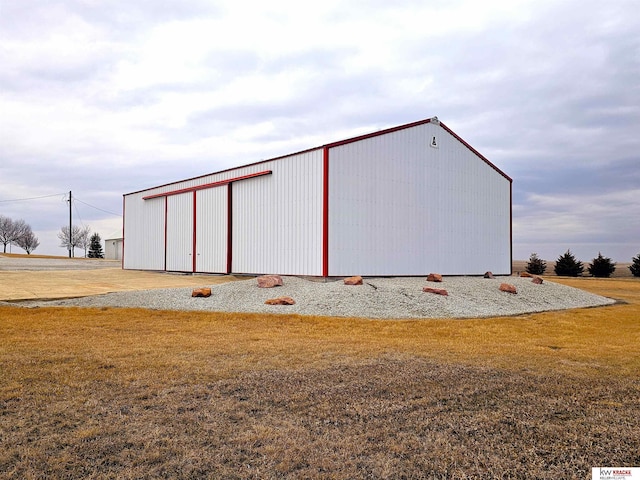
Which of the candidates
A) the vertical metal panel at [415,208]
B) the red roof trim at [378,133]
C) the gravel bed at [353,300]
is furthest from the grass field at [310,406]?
the red roof trim at [378,133]

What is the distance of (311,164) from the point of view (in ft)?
64.0

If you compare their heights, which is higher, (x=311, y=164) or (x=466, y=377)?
(x=311, y=164)

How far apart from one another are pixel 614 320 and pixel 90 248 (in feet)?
274

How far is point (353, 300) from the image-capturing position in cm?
1471

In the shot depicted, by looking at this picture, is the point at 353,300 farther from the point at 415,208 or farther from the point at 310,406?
the point at 310,406

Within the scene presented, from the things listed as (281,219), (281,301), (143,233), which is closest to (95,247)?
(143,233)

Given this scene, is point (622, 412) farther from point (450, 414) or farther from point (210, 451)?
point (210, 451)

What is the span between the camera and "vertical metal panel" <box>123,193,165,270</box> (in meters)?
29.6

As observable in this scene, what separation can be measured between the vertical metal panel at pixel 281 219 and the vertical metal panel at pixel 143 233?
7999mm

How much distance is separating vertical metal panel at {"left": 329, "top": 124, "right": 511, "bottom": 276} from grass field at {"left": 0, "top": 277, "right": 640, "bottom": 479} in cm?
977

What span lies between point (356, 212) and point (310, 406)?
14600 mm

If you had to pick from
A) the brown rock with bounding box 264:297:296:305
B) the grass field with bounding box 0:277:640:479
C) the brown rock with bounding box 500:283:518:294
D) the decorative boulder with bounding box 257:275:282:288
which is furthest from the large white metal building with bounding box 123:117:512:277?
the grass field with bounding box 0:277:640:479

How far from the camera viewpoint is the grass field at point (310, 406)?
3.95 meters

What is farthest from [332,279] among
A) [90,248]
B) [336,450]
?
[90,248]
